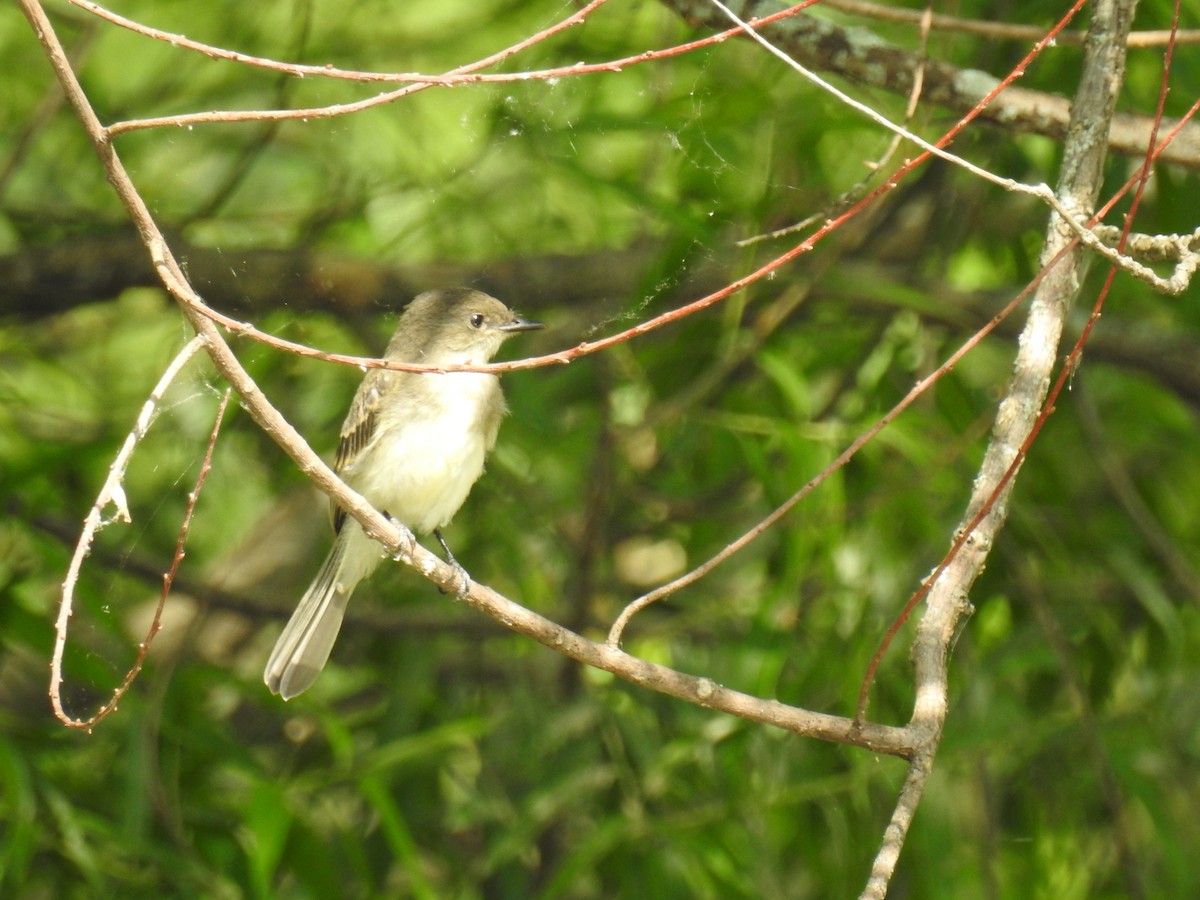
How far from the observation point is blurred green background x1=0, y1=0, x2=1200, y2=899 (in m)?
3.86

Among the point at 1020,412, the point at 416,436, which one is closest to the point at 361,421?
the point at 416,436

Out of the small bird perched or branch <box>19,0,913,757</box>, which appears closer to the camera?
branch <box>19,0,913,757</box>

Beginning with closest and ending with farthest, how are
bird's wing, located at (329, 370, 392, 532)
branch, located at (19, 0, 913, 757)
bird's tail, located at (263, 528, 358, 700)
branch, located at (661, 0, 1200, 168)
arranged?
branch, located at (19, 0, 913, 757) < branch, located at (661, 0, 1200, 168) < bird's tail, located at (263, 528, 358, 700) < bird's wing, located at (329, 370, 392, 532)

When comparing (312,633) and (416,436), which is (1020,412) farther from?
(312,633)

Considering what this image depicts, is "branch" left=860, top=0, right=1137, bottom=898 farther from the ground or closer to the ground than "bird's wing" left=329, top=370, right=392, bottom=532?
farther from the ground

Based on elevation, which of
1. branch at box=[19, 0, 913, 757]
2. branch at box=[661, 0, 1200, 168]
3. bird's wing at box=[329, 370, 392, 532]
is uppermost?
branch at box=[661, 0, 1200, 168]

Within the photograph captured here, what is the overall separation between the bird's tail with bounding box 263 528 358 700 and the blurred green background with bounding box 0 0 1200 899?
0.93 ft

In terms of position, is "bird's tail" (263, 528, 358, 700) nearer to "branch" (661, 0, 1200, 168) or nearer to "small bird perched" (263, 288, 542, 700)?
"small bird perched" (263, 288, 542, 700)

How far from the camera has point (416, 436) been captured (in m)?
3.86

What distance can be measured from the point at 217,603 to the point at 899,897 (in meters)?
2.18

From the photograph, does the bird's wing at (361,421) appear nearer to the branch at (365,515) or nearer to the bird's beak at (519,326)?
the bird's beak at (519,326)

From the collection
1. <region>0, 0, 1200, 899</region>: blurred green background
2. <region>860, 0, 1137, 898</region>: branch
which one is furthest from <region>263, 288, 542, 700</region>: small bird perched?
<region>860, 0, 1137, 898</region>: branch

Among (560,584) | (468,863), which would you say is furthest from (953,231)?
(468,863)

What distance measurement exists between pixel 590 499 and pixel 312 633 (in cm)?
92
